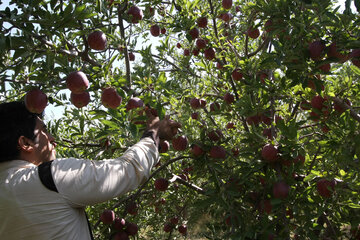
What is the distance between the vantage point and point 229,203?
84.2 inches

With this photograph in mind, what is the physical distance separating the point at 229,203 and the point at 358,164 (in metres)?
0.84

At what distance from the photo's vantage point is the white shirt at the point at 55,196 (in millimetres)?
1490

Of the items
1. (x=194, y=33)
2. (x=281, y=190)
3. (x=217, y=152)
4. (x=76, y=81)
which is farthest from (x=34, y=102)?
(x=281, y=190)

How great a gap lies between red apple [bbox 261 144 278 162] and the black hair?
1417 mm

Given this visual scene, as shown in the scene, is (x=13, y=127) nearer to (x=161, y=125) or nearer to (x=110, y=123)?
(x=110, y=123)

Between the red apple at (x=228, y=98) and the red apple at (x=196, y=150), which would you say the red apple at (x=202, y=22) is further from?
the red apple at (x=196, y=150)

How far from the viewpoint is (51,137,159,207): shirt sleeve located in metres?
1.48

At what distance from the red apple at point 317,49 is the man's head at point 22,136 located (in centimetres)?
162

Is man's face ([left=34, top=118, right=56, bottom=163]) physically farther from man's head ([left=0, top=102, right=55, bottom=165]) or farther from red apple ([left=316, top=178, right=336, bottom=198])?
red apple ([left=316, top=178, right=336, bottom=198])

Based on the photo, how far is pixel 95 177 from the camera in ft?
4.90

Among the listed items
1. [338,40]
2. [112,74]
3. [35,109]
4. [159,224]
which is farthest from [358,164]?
[159,224]

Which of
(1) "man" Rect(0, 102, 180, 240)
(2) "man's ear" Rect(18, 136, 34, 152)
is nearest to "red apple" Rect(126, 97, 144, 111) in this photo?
(1) "man" Rect(0, 102, 180, 240)

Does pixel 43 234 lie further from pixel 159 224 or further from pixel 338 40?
pixel 159 224

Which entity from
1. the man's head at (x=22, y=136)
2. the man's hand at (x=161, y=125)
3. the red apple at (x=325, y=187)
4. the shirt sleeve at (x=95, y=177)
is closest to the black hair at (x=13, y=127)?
the man's head at (x=22, y=136)
